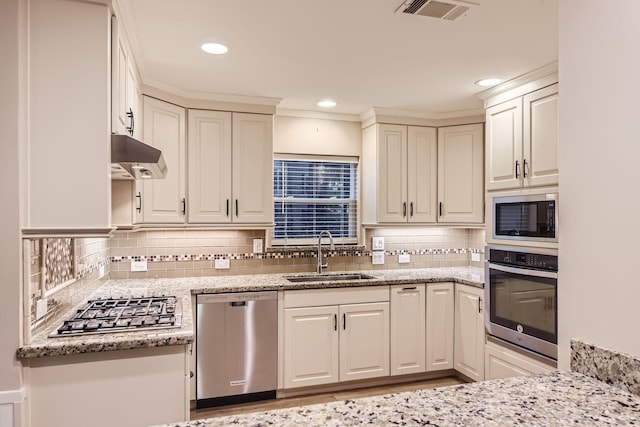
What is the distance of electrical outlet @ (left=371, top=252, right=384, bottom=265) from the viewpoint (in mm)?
4199

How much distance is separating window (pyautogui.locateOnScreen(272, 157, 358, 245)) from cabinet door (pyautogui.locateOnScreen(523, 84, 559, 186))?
5.52 ft

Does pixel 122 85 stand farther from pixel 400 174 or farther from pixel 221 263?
pixel 400 174

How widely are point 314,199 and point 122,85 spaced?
2.25m

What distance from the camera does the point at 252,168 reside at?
3.56 meters

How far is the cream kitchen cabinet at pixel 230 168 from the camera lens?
3410 millimetres

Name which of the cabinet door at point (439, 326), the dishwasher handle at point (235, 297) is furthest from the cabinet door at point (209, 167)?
the cabinet door at point (439, 326)

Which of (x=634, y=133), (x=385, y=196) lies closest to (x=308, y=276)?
(x=385, y=196)

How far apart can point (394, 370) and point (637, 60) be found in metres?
3.04

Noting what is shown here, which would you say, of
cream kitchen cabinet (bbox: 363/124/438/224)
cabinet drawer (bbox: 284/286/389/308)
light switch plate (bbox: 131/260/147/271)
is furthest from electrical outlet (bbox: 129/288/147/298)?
cream kitchen cabinet (bbox: 363/124/438/224)

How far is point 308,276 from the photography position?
12.4ft

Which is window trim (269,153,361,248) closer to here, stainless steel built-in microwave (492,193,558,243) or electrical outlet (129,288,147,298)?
electrical outlet (129,288,147,298)

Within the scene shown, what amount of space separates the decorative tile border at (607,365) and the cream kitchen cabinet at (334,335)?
227cm

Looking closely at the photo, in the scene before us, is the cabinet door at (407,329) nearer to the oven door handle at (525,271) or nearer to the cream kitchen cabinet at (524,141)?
the oven door handle at (525,271)

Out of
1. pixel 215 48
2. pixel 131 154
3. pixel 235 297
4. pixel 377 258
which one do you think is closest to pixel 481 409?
pixel 131 154
